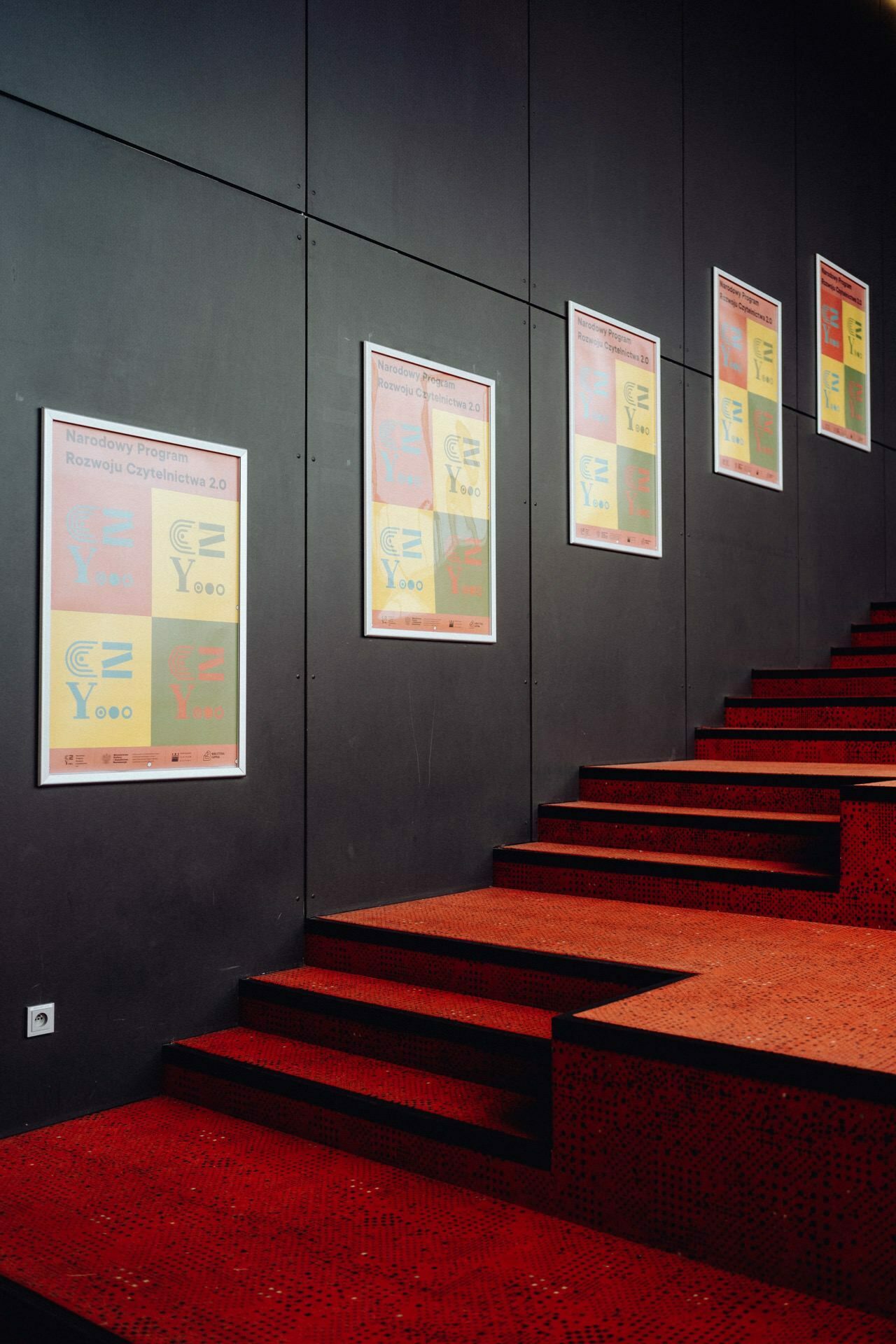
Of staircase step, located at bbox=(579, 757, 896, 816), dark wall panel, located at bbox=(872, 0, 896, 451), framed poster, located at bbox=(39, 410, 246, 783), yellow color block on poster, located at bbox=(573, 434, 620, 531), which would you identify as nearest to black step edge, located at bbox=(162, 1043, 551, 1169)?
framed poster, located at bbox=(39, 410, 246, 783)

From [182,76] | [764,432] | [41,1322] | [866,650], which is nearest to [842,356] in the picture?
[764,432]

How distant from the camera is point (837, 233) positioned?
6238mm

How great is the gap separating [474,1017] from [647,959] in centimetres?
44

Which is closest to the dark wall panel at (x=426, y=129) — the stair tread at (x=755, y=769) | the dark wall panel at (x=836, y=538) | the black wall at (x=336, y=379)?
the black wall at (x=336, y=379)

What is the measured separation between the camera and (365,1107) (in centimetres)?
253

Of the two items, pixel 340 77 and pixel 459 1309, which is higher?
pixel 340 77

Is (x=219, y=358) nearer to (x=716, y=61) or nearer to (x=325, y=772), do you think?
(x=325, y=772)

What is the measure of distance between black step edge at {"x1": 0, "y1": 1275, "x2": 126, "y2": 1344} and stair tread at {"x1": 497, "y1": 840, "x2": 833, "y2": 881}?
2.09 meters

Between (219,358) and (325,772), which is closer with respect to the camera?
(219,358)

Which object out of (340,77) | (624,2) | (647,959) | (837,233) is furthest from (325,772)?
(837,233)

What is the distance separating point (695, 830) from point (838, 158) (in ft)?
14.7

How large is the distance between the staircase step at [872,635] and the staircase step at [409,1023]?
3.89 m

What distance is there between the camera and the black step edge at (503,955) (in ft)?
8.60

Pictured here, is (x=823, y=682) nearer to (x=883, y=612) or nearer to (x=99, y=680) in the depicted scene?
(x=883, y=612)
